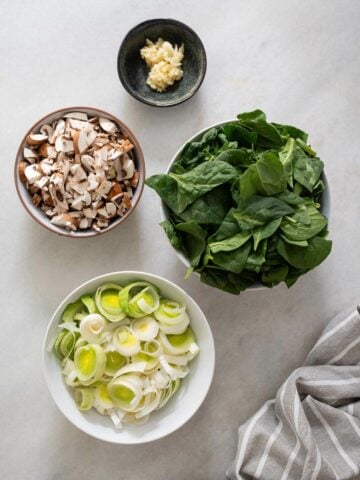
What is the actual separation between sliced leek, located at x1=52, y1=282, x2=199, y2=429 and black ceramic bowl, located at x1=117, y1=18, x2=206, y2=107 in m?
0.48

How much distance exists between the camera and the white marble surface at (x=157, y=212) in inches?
59.7

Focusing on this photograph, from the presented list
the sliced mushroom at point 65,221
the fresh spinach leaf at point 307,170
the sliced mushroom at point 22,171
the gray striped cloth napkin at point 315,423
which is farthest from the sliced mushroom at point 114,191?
the gray striped cloth napkin at point 315,423

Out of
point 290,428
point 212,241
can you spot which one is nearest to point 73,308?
point 212,241

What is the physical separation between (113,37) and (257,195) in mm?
597

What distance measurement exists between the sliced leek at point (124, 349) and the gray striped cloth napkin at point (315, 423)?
0.87ft

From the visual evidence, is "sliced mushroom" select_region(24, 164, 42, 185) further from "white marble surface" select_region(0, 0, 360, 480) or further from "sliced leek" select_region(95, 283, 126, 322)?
"sliced leek" select_region(95, 283, 126, 322)

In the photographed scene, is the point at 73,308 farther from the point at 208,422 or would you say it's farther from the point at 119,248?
the point at 208,422

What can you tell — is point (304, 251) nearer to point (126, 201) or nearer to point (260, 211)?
point (260, 211)

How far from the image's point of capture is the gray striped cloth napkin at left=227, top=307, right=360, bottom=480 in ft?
4.81

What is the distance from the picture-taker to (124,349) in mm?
1375

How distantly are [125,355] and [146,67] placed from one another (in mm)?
721

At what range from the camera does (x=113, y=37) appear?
153 centimetres

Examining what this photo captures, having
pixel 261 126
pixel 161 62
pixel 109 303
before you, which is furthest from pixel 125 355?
pixel 161 62

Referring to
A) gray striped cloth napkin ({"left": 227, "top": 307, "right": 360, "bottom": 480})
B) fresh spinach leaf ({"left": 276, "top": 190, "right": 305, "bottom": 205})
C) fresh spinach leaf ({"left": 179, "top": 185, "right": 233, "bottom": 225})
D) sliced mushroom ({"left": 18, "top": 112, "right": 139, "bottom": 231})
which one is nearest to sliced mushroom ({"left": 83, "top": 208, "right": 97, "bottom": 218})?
sliced mushroom ({"left": 18, "top": 112, "right": 139, "bottom": 231})
